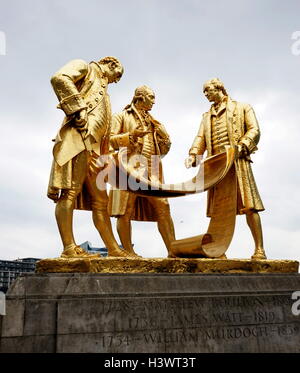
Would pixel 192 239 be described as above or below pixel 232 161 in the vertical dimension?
below

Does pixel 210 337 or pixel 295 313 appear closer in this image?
pixel 210 337

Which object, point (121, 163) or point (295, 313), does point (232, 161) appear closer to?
point (121, 163)

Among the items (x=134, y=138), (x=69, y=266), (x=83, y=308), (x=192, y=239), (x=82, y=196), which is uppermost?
(x=134, y=138)

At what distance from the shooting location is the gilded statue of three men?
22.6ft

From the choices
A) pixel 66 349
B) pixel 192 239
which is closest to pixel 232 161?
pixel 192 239

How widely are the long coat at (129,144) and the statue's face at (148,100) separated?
0.78 ft

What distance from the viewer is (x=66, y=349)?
527 centimetres

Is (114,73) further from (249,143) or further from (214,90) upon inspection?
(249,143)

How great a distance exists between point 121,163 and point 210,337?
3279mm

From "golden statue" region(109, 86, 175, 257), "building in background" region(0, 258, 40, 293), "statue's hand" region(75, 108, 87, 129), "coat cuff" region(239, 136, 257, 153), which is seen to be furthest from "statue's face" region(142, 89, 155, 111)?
"building in background" region(0, 258, 40, 293)

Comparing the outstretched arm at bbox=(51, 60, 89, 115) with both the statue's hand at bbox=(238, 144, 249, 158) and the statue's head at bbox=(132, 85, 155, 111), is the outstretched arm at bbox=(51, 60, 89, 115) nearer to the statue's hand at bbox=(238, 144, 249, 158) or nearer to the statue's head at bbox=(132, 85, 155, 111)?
the statue's head at bbox=(132, 85, 155, 111)

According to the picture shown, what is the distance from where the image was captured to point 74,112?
6879 mm

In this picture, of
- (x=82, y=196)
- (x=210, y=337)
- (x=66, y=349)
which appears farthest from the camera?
(x=82, y=196)

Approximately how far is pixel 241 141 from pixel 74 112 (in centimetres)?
334
